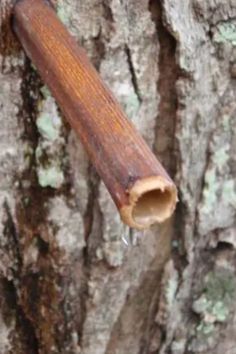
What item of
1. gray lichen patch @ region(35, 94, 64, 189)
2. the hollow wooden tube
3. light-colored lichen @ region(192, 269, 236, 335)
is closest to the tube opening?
the hollow wooden tube

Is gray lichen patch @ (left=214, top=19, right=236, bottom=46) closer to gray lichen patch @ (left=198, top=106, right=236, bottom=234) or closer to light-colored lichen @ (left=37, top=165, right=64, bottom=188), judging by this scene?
gray lichen patch @ (left=198, top=106, right=236, bottom=234)

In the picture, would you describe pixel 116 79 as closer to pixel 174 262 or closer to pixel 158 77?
pixel 158 77

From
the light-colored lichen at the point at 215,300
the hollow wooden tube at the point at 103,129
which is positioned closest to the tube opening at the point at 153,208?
the hollow wooden tube at the point at 103,129

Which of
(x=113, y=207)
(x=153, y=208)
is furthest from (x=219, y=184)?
(x=153, y=208)

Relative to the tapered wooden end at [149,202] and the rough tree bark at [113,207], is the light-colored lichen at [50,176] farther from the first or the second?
the tapered wooden end at [149,202]

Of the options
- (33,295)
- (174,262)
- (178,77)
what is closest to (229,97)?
(178,77)

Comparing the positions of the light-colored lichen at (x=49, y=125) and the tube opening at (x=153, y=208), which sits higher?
the tube opening at (x=153, y=208)

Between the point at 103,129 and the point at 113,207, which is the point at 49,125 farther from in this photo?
the point at 103,129

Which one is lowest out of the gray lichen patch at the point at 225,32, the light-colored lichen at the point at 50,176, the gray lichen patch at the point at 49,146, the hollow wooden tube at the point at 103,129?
the light-colored lichen at the point at 50,176
